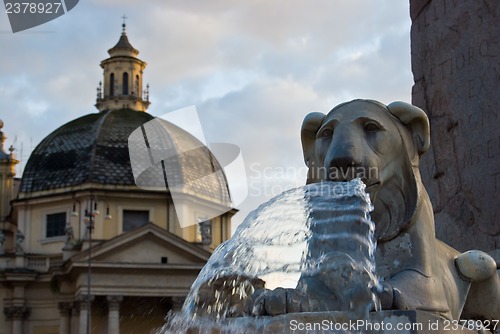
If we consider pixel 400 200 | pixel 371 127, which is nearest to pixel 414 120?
pixel 371 127

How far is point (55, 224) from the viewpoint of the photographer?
52.3m

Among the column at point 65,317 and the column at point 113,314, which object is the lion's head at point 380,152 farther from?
the column at point 65,317

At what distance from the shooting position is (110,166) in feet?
171

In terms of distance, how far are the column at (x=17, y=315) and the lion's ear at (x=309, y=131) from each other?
48.3 m

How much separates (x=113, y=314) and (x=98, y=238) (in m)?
5.17

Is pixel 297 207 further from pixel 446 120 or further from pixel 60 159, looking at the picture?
pixel 60 159

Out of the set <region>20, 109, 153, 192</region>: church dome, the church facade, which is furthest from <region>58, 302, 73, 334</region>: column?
<region>20, 109, 153, 192</region>: church dome

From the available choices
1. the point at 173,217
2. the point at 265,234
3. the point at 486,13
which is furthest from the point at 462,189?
the point at 173,217

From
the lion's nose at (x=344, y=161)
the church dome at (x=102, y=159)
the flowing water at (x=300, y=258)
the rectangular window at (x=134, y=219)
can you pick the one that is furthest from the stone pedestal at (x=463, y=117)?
the rectangular window at (x=134, y=219)

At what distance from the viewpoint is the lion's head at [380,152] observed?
4.20 meters

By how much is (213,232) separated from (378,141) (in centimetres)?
4959

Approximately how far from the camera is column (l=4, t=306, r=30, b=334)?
50906 mm

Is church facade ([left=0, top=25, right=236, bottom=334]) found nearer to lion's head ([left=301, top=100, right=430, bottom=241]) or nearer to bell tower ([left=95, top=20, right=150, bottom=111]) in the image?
bell tower ([left=95, top=20, right=150, bottom=111])

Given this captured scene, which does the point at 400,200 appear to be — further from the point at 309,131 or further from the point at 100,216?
the point at 100,216
